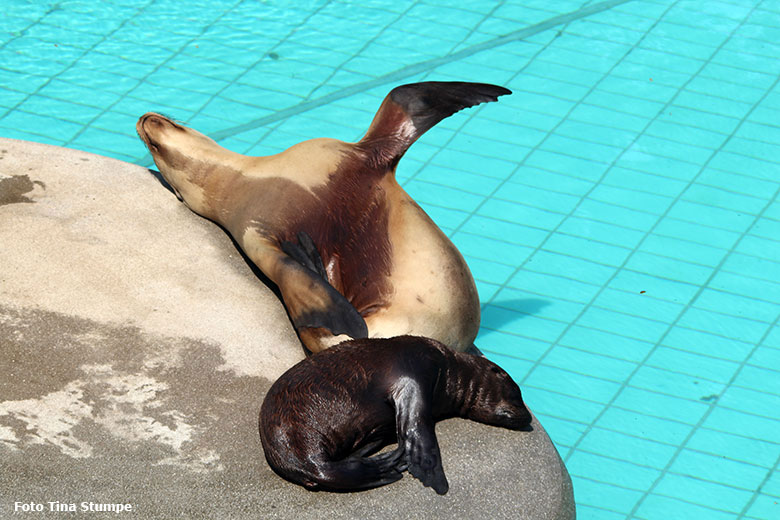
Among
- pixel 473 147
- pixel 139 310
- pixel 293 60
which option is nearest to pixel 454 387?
pixel 139 310

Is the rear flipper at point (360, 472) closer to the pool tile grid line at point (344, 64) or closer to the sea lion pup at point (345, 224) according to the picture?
the sea lion pup at point (345, 224)

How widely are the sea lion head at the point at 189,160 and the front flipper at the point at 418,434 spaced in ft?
6.10

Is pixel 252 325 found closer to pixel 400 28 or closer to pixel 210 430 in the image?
pixel 210 430

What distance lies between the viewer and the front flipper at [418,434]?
14.2 feet

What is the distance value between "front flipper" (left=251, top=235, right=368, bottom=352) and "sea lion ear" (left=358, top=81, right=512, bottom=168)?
0.76 m

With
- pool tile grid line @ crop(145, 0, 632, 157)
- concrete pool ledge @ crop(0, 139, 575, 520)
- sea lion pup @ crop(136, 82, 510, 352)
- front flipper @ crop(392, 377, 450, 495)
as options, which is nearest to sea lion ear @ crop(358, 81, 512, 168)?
sea lion pup @ crop(136, 82, 510, 352)

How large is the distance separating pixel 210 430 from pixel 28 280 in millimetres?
1371

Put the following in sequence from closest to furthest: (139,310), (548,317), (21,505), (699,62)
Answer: (21,505)
(139,310)
(548,317)
(699,62)

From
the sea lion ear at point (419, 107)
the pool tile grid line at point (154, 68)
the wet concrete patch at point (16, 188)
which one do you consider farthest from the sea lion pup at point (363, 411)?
the pool tile grid line at point (154, 68)

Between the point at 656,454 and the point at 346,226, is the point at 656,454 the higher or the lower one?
the lower one

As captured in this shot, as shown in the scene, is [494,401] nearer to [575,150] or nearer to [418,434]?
[418,434]

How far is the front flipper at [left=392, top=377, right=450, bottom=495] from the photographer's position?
4328 mm

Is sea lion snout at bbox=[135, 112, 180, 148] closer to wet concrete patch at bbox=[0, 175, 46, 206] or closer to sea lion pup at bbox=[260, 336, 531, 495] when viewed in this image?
wet concrete patch at bbox=[0, 175, 46, 206]

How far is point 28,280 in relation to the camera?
5297 mm
